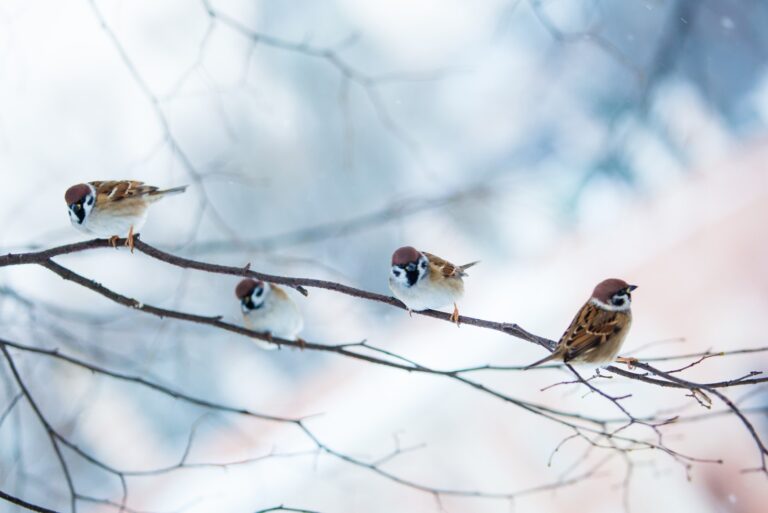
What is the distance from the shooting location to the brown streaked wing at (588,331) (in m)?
1.51

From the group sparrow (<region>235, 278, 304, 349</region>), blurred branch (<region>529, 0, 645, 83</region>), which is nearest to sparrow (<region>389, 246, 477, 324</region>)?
sparrow (<region>235, 278, 304, 349</region>)

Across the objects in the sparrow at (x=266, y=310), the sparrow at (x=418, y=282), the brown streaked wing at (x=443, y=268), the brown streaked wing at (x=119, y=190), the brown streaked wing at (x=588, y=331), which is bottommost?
the brown streaked wing at (x=588, y=331)

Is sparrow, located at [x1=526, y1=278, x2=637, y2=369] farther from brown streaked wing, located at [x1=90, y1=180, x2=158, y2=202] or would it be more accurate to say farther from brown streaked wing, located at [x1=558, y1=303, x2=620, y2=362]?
brown streaked wing, located at [x1=90, y1=180, x2=158, y2=202]

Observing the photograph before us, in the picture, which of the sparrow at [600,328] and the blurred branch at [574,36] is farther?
the blurred branch at [574,36]

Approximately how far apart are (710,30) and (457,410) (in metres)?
2.16

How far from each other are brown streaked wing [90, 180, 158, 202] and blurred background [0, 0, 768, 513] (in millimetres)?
907

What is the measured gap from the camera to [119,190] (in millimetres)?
1727

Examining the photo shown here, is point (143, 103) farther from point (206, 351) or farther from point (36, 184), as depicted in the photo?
point (206, 351)

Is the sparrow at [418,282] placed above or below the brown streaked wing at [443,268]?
below

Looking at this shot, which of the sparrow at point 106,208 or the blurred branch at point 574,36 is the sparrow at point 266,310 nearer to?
the sparrow at point 106,208

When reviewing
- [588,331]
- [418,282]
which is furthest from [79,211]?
[588,331]

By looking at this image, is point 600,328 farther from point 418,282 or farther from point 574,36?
point 574,36

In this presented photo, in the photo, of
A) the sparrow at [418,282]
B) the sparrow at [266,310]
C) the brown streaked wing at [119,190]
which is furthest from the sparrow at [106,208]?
the sparrow at [418,282]

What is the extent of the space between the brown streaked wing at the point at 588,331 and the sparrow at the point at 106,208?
903mm
